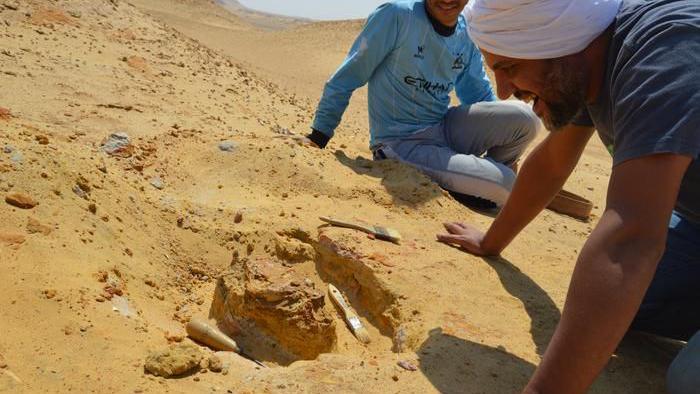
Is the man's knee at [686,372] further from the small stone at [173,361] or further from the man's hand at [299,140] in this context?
the man's hand at [299,140]

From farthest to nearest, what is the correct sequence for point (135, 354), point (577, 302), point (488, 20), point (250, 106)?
point (250, 106) < point (488, 20) < point (135, 354) < point (577, 302)

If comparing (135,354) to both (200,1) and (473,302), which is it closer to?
(473,302)

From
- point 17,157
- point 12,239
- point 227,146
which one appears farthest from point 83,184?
point 227,146

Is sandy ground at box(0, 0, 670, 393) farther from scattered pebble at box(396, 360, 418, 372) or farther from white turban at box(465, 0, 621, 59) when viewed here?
white turban at box(465, 0, 621, 59)

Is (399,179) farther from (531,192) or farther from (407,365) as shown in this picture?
(407,365)

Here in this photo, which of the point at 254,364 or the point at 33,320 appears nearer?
the point at 33,320

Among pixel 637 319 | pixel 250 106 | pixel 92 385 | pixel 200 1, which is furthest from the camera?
pixel 200 1

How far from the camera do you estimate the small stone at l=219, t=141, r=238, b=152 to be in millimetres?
3951

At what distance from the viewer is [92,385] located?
6.51 ft

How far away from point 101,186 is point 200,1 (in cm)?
1913

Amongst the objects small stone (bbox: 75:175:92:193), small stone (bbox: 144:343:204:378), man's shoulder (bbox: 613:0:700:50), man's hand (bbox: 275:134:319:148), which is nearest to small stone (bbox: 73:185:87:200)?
small stone (bbox: 75:175:92:193)

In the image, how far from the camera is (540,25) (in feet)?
7.13

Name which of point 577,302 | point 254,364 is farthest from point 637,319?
point 254,364

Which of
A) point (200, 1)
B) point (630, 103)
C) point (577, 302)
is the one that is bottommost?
point (200, 1)
